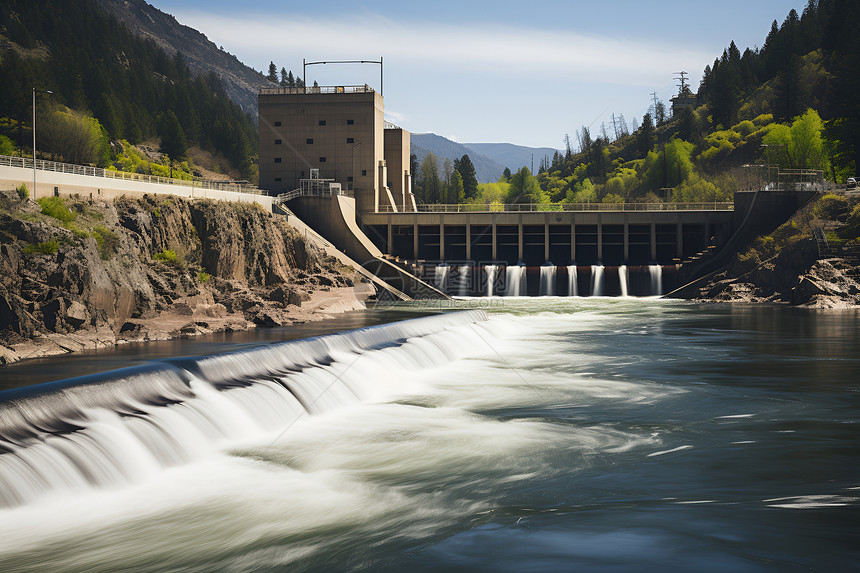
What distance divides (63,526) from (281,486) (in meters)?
3.25

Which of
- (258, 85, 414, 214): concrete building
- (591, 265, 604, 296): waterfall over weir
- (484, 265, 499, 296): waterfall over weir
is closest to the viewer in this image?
(591, 265, 604, 296): waterfall over weir

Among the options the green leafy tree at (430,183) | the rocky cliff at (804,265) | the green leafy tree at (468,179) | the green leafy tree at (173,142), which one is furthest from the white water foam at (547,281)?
the green leafy tree at (468,179)

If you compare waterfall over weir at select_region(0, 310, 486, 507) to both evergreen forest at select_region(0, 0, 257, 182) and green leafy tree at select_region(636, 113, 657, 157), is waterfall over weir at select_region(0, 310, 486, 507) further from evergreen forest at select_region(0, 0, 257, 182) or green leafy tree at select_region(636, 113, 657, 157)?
green leafy tree at select_region(636, 113, 657, 157)

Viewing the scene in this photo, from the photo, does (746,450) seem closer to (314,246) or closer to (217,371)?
(217,371)

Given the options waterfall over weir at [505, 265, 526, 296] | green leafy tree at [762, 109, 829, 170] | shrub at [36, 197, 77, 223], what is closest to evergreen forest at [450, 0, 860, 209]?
green leafy tree at [762, 109, 829, 170]

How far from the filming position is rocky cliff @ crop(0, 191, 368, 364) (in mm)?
29766

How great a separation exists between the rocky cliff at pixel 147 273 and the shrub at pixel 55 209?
0.21 feet

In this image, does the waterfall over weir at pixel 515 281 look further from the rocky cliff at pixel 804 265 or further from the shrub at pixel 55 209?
the shrub at pixel 55 209

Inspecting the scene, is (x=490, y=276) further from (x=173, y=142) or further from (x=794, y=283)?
(x=173, y=142)

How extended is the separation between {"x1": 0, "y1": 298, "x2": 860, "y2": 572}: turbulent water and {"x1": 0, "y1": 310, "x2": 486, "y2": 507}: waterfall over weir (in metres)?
0.04

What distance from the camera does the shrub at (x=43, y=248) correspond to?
31.4m

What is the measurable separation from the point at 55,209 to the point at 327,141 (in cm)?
4189

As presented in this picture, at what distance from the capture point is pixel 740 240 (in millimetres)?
65875

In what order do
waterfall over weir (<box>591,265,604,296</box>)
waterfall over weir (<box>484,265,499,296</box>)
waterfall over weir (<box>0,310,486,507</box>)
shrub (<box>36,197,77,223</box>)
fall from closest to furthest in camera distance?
waterfall over weir (<box>0,310,486,507</box>) < shrub (<box>36,197,77,223</box>) < waterfall over weir (<box>591,265,604,296</box>) < waterfall over weir (<box>484,265,499,296</box>)
